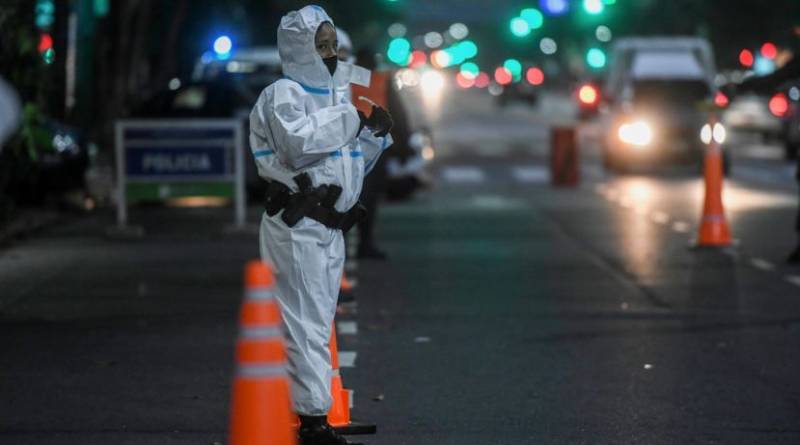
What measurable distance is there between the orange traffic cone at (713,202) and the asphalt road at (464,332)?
0.23 m

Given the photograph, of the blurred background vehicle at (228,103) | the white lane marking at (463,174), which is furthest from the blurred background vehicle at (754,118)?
the blurred background vehicle at (228,103)

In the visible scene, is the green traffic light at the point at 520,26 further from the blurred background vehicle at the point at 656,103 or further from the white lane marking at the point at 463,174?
the white lane marking at the point at 463,174

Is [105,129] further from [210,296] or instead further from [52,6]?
[210,296]

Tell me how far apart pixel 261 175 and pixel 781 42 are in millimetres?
53527

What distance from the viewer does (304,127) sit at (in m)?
6.90

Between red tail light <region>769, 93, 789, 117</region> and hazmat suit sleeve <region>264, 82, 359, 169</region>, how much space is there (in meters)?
30.6

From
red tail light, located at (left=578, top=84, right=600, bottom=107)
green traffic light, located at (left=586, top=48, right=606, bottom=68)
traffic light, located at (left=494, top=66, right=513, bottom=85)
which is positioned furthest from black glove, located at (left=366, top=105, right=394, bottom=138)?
traffic light, located at (left=494, top=66, right=513, bottom=85)

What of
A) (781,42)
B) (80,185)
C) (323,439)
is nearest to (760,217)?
(80,185)

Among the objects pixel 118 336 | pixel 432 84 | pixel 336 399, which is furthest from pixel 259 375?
pixel 432 84

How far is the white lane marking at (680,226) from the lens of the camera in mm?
18719

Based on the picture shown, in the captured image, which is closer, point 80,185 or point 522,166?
point 80,185

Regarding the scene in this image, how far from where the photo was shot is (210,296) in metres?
13.0

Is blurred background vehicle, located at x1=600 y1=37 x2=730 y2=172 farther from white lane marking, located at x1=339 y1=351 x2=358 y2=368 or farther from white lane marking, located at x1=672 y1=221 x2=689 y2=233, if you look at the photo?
white lane marking, located at x1=339 y1=351 x2=358 y2=368

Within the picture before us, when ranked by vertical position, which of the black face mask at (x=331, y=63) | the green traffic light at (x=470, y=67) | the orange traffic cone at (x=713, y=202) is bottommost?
the orange traffic cone at (x=713, y=202)
